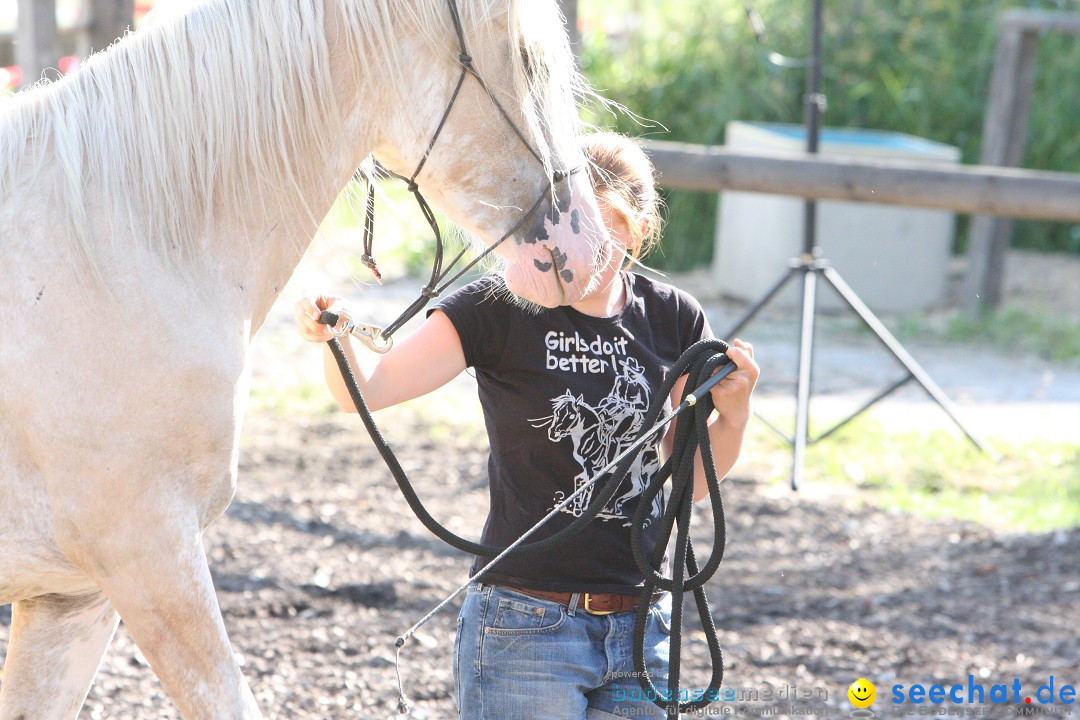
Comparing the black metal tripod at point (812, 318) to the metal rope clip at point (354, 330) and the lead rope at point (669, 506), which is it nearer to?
the lead rope at point (669, 506)

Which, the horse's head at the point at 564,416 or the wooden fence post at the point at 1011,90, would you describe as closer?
the horse's head at the point at 564,416

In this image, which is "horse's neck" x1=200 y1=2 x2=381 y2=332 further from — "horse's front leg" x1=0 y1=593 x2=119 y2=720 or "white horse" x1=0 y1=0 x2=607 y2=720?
"horse's front leg" x1=0 y1=593 x2=119 y2=720

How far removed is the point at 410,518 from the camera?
396 centimetres

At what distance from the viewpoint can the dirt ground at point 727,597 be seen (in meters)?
2.69

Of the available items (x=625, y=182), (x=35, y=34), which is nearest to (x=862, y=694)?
(x=625, y=182)

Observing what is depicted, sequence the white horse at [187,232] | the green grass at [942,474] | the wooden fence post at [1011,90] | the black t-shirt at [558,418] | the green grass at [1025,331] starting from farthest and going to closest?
the wooden fence post at [1011,90] → the green grass at [1025,331] → the green grass at [942,474] → the black t-shirt at [558,418] → the white horse at [187,232]

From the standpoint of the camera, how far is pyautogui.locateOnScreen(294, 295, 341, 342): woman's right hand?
1.69 m

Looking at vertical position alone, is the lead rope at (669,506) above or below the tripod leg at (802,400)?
above

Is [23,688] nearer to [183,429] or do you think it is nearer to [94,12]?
[183,429]

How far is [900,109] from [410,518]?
6.48m

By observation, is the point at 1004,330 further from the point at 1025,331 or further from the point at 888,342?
the point at 888,342

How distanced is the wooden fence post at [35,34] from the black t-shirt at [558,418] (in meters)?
3.31

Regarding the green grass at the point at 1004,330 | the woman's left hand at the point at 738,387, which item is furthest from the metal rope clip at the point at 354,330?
the green grass at the point at 1004,330

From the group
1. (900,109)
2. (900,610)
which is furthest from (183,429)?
(900,109)
